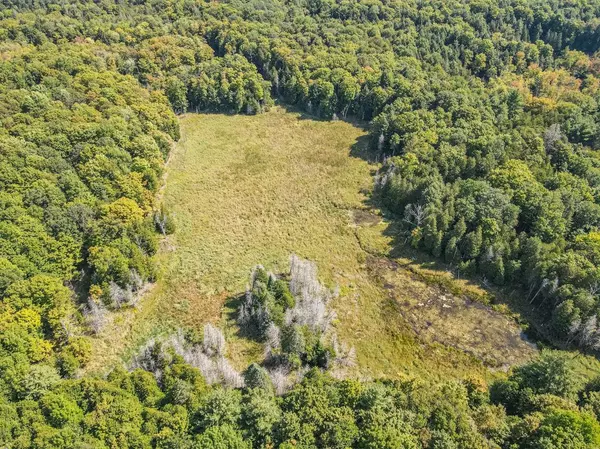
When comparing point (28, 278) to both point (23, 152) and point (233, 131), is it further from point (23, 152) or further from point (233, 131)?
point (233, 131)

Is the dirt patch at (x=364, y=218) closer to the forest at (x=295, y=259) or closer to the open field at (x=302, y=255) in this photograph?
the open field at (x=302, y=255)

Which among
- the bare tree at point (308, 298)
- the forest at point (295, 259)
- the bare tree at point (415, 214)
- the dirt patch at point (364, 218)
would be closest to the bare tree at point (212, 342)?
the forest at point (295, 259)

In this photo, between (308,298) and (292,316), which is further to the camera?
(308,298)

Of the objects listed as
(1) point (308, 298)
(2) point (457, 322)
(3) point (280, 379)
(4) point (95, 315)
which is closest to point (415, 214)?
(2) point (457, 322)

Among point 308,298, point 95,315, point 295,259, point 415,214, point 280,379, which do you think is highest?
point 415,214

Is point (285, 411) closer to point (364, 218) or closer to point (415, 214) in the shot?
point (415, 214)

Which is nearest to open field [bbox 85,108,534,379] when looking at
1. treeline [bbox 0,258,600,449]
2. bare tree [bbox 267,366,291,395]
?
bare tree [bbox 267,366,291,395]

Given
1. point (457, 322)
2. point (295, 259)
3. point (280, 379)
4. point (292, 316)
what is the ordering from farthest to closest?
point (295, 259) < point (457, 322) < point (292, 316) < point (280, 379)

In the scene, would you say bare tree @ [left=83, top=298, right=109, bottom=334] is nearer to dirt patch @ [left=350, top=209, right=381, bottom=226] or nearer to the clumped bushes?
the clumped bushes

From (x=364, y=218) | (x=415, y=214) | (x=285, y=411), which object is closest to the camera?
(x=285, y=411)
